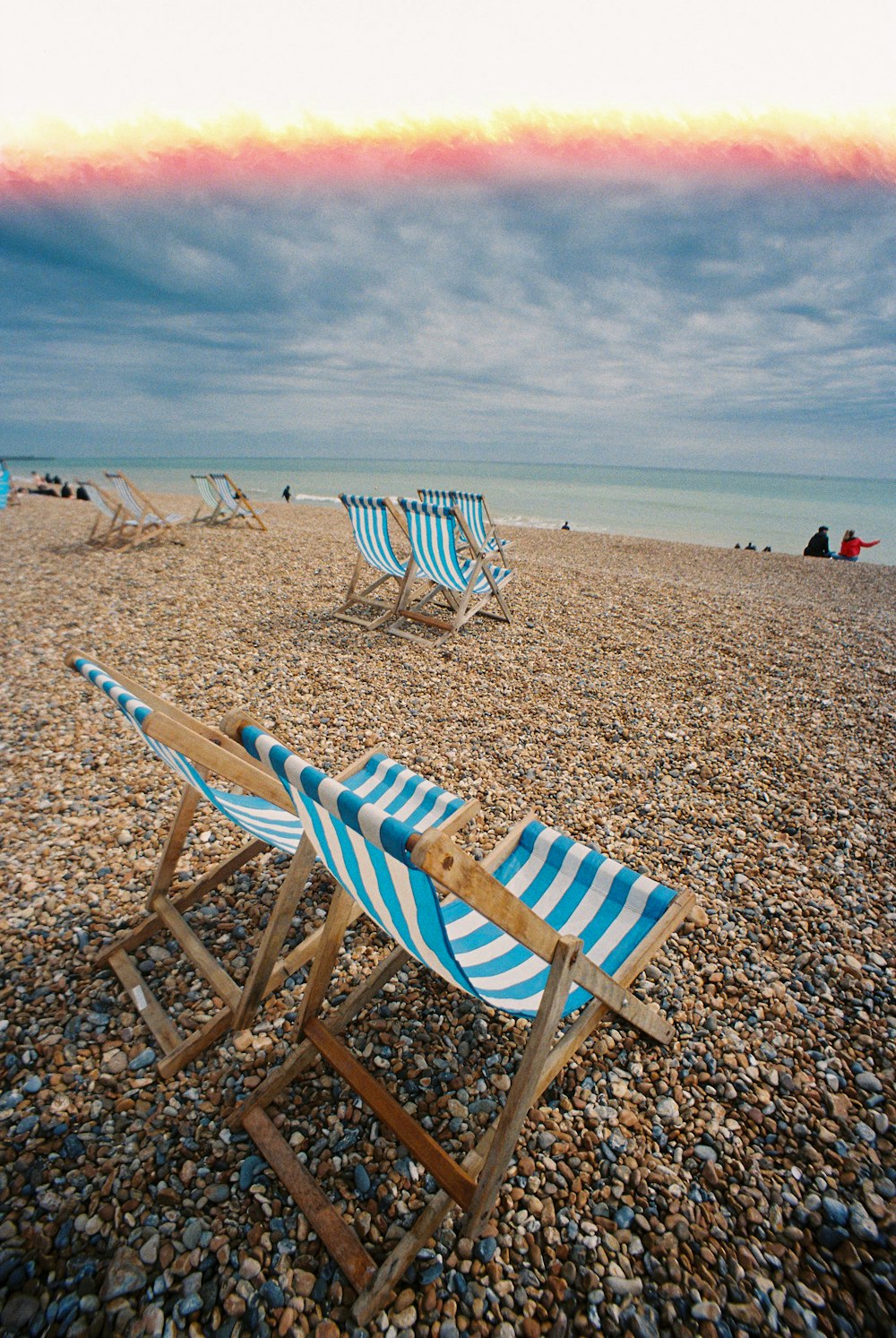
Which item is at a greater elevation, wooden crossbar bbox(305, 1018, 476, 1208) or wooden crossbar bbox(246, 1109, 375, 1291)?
wooden crossbar bbox(305, 1018, 476, 1208)

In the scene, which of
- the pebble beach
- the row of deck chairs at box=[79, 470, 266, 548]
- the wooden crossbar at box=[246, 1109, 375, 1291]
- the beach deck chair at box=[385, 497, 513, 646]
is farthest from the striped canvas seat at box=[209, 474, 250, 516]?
the wooden crossbar at box=[246, 1109, 375, 1291]

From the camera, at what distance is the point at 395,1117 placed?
1.64 m

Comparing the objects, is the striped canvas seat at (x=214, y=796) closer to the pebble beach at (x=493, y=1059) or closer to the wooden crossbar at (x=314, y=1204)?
the pebble beach at (x=493, y=1059)

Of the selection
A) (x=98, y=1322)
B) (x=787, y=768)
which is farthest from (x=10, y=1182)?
(x=787, y=768)

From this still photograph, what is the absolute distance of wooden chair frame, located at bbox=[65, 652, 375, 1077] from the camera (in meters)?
1.62

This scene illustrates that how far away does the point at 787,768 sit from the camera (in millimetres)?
3990

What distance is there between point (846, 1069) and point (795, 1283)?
2.49 ft

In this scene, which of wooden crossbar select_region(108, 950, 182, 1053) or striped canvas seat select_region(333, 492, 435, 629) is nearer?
wooden crossbar select_region(108, 950, 182, 1053)

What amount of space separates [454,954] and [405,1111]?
1.55ft

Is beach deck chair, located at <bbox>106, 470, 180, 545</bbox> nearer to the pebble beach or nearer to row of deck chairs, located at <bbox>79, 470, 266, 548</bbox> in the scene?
row of deck chairs, located at <bbox>79, 470, 266, 548</bbox>

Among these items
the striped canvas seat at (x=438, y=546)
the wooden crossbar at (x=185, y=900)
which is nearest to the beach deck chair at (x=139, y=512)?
the striped canvas seat at (x=438, y=546)

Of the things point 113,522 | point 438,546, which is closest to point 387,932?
point 438,546

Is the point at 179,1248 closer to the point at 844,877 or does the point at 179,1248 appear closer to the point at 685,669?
the point at 844,877

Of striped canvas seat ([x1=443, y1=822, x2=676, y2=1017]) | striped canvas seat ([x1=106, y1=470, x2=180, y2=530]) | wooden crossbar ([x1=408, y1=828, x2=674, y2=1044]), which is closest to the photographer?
wooden crossbar ([x1=408, y1=828, x2=674, y2=1044])
